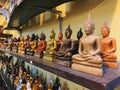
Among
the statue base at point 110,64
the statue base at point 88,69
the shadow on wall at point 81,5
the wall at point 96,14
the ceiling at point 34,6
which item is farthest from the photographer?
the ceiling at point 34,6

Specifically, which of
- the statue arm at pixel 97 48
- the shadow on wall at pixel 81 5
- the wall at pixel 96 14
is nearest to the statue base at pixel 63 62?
the statue arm at pixel 97 48

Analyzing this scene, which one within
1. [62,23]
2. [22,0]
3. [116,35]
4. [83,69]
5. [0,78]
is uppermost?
[22,0]

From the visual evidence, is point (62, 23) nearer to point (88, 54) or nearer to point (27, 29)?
Answer: point (88, 54)

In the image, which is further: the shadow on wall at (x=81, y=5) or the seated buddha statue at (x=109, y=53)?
the shadow on wall at (x=81, y=5)

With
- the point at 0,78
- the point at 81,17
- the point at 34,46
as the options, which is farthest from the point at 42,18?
the point at 0,78

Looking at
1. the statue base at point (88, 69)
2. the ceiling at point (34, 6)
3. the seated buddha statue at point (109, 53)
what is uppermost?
the ceiling at point (34, 6)

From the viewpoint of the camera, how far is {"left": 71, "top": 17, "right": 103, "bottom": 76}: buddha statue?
20.3 inches

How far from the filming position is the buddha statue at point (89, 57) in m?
0.52

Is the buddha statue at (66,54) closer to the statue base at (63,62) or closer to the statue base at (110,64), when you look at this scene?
the statue base at (63,62)

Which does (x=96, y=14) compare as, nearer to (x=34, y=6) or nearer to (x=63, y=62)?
(x=63, y=62)

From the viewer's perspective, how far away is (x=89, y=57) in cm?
54

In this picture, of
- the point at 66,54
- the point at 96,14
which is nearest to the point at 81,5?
the point at 96,14

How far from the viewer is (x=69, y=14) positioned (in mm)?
1149

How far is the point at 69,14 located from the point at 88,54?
2.05 feet
